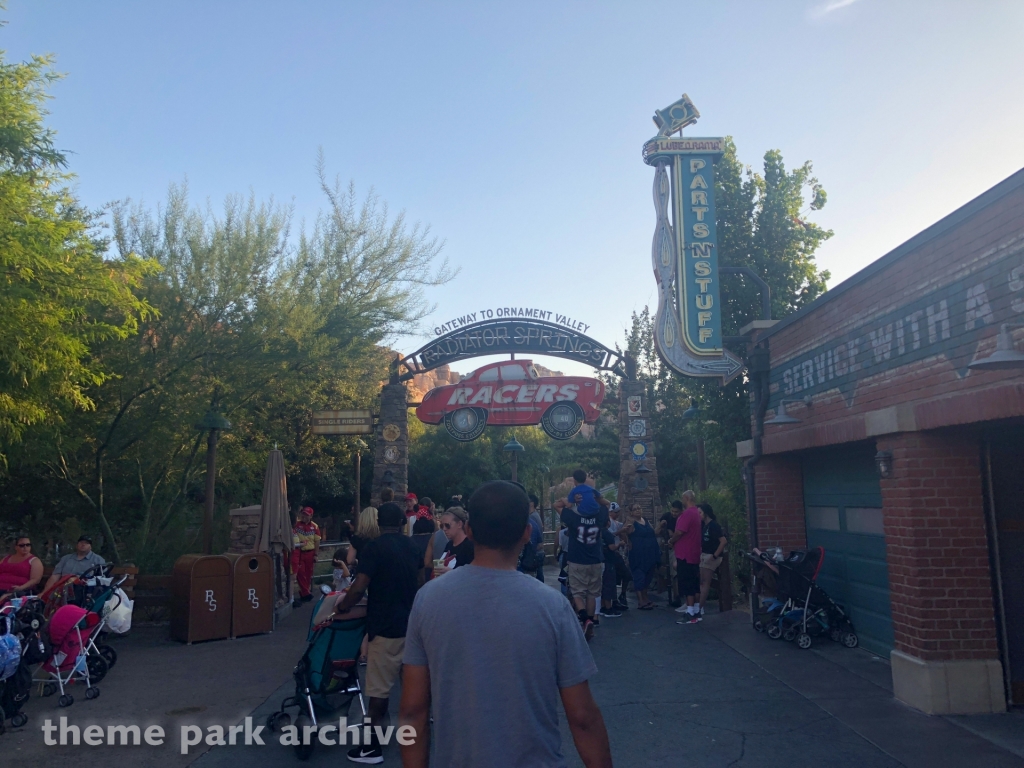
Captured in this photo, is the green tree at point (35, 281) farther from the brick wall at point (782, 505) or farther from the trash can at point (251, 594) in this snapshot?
the brick wall at point (782, 505)

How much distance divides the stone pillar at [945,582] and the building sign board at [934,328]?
83cm

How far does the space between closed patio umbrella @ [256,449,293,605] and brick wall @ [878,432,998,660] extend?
871cm

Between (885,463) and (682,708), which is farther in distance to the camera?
(885,463)

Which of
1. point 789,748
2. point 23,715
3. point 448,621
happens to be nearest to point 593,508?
point 789,748

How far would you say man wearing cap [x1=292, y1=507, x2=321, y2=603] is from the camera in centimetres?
1388

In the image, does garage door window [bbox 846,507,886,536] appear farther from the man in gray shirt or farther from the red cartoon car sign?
the red cartoon car sign

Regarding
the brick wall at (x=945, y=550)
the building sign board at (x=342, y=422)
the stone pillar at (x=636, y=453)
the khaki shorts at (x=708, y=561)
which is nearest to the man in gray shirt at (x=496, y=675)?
the brick wall at (x=945, y=550)

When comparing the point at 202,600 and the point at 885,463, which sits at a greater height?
the point at 885,463

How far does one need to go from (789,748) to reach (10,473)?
14.2m

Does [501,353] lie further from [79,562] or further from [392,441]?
[79,562]

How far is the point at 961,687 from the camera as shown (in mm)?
6312

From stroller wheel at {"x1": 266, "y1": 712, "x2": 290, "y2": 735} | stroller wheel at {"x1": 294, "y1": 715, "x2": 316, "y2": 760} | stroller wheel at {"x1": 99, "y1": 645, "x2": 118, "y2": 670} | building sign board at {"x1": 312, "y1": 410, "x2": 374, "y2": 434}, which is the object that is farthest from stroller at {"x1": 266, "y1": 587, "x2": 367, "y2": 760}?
building sign board at {"x1": 312, "y1": 410, "x2": 374, "y2": 434}

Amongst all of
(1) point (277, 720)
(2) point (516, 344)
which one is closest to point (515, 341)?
(2) point (516, 344)

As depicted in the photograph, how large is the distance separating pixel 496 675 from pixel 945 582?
5468 mm
